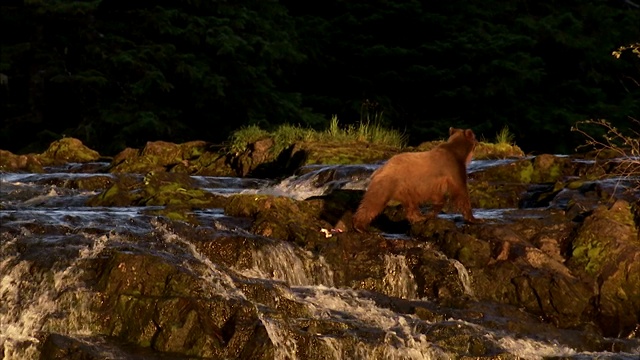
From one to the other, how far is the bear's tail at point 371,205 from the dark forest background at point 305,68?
38.9ft

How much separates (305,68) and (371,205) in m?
17.3

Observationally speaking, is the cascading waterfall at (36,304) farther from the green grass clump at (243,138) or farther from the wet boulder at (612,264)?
the green grass clump at (243,138)

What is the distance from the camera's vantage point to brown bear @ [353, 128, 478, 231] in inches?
358

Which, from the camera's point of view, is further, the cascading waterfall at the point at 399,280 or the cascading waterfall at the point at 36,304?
the cascading waterfall at the point at 399,280

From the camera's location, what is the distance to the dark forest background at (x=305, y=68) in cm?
2208

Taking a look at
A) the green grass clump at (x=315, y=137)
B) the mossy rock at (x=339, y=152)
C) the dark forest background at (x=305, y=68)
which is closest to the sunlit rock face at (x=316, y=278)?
the mossy rock at (x=339, y=152)

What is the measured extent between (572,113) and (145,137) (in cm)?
1055

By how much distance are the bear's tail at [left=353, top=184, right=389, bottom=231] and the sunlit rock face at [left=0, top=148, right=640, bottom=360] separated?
23 cm

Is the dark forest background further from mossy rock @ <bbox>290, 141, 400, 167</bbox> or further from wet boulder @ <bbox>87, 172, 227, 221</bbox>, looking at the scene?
wet boulder @ <bbox>87, 172, 227, 221</bbox>

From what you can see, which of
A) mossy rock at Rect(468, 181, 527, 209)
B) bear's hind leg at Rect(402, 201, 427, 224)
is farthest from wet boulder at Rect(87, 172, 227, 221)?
mossy rock at Rect(468, 181, 527, 209)

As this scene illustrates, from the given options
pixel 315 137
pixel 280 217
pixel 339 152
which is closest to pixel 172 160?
pixel 315 137

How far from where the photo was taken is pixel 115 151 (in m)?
20.8

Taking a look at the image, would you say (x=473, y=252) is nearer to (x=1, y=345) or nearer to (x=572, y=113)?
(x=1, y=345)

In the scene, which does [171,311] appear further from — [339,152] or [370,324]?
[339,152]
